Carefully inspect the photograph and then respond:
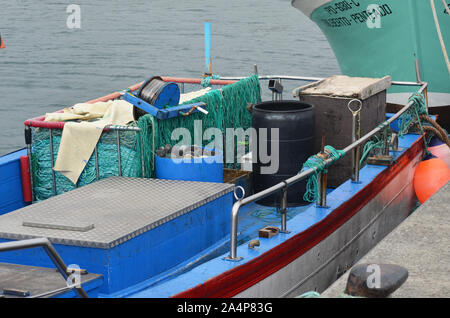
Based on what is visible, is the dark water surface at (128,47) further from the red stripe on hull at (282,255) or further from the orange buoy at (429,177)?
the red stripe on hull at (282,255)

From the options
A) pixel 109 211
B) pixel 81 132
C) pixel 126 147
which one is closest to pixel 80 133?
pixel 81 132

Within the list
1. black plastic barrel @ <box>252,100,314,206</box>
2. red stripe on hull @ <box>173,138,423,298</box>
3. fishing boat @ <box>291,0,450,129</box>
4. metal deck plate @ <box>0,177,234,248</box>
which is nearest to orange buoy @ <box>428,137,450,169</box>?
red stripe on hull @ <box>173,138,423,298</box>

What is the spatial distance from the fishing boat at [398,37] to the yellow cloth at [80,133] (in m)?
8.39

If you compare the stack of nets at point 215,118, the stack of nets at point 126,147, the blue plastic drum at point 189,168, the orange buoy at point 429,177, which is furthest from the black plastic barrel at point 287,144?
the orange buoy at point 429,177

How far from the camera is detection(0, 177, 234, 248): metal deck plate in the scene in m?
4.99

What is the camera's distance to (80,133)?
21.5 ft

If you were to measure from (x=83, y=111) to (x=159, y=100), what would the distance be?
0.82m

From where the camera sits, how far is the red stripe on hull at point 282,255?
4996mm

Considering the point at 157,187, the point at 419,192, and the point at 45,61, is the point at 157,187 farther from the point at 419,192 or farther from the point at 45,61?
the point at 45,61

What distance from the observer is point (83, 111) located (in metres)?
6.91

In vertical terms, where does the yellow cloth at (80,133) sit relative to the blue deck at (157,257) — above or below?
above

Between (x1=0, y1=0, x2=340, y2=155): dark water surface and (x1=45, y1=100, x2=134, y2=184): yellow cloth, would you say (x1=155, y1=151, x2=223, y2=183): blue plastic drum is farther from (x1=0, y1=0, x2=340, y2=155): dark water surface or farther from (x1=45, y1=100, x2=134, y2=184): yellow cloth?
(x1=0, y1=0, x2=340, y2=155): dark water surface
